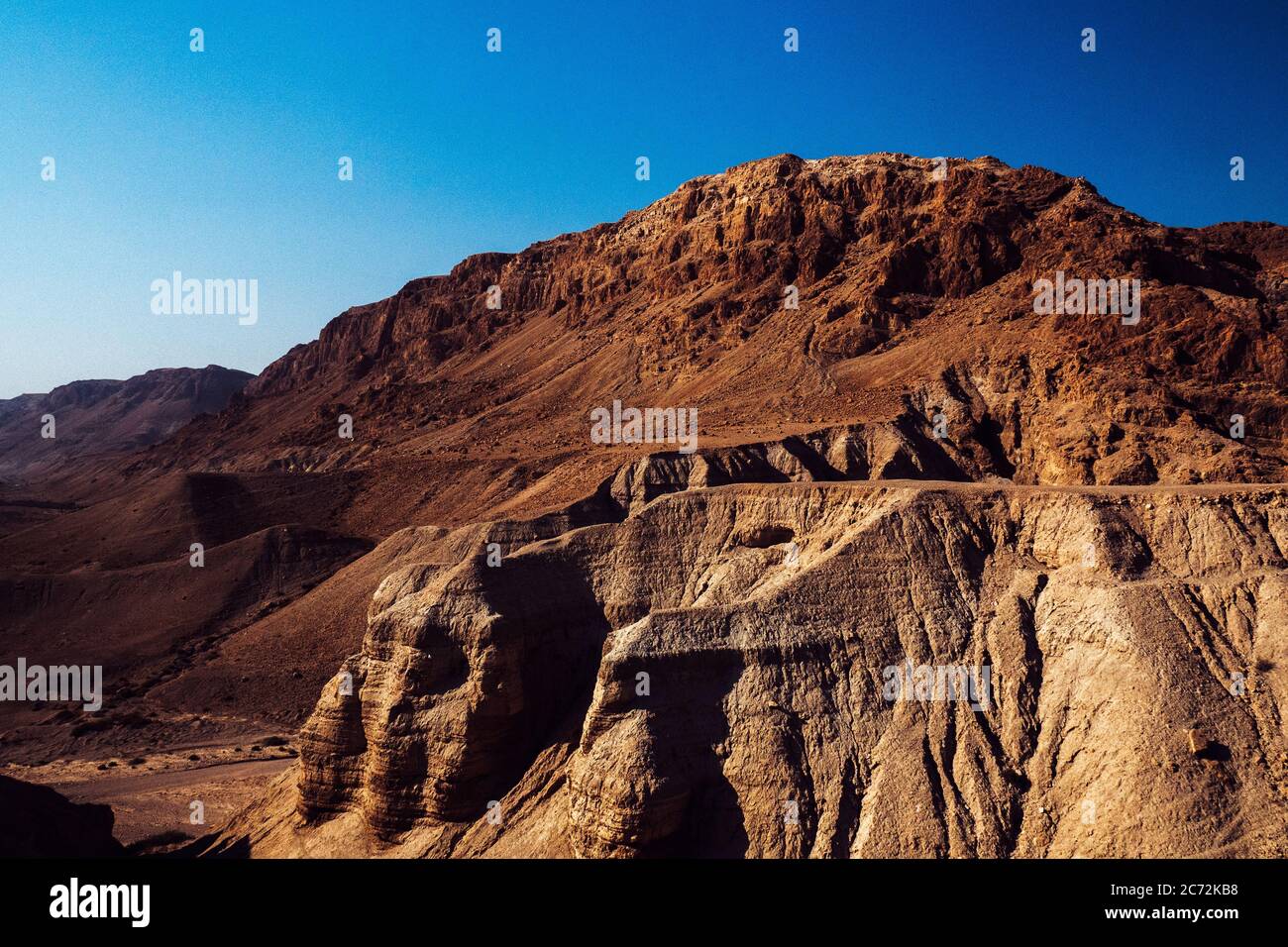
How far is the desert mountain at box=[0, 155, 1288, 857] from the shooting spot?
1770 cm

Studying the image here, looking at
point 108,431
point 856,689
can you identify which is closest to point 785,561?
point 856,689

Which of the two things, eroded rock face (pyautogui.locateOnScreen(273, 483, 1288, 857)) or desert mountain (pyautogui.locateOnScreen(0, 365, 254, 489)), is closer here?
eroded rock face (pyautogui.locateOnScreen(273, 483, 1288, 857))

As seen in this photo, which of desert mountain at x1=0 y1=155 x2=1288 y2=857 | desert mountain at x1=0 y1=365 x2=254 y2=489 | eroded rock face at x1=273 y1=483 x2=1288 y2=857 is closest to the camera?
eroded rock face at x1=273 y1=483 x2=1288 y2=857

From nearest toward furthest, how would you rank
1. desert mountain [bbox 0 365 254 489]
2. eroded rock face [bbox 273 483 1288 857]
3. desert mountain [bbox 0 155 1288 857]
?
eroded rock face [bbox 273 483 1288 857] < desert mountain [bbox 0 155 1288 857] < desert mountain [bbox 0 365 254 489]

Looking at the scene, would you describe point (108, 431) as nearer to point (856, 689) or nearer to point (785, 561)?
point (785, 561)

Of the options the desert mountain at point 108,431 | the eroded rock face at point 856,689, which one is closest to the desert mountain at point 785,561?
the eroded rock face at point 856,689

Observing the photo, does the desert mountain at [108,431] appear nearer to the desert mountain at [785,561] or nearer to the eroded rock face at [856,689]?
the desert mountain at [785,561]

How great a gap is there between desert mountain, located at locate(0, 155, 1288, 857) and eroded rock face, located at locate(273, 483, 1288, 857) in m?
0.08

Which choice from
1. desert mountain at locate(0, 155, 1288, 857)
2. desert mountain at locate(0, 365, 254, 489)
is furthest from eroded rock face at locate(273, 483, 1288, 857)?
desert mountain at locate(0, 365, 254, 489)

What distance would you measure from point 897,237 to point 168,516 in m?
57.3

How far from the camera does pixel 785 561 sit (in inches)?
923

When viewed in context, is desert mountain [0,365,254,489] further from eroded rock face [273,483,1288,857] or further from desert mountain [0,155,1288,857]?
eroded rock face [273,483,1288,857]

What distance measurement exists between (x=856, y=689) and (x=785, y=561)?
15.8 ft

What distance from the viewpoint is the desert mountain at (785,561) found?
17.7m
